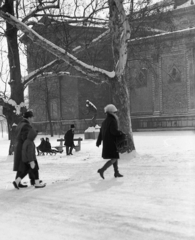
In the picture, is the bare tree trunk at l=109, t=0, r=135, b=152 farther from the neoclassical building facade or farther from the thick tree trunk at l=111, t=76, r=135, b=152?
the neoclassical building facade

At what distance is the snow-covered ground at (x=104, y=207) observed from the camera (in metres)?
4.32

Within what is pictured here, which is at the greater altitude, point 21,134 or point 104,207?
point 21,134

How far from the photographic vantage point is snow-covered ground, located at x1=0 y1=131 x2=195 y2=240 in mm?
4324

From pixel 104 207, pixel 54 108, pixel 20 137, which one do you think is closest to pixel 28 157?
pixel 20 137

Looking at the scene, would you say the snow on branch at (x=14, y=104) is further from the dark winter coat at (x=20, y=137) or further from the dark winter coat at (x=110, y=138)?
the dark winter coat at (x=110, y=138)

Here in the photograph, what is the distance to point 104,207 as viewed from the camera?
5.61m

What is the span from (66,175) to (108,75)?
15.9ft

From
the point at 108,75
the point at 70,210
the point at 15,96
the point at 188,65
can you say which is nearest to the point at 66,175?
the point at 70,210

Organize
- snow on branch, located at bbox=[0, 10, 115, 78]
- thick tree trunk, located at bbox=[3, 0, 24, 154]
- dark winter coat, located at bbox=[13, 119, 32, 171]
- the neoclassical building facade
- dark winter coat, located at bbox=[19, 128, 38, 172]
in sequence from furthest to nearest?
the neoclassical building facade < thick tree trunk, located at bbox=[3, 0, 24, 154] < snow on branch, located at bbox=[0, 10, 115, 78] < dark winter coat, located at bbox=[13, 119, 32, 171] < dark winter coat, located at bbox=[19, 128, 38, 172]

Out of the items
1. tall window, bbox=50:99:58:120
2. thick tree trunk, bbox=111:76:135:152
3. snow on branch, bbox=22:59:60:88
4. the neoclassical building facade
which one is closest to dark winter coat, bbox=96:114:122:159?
thick tree trunk, bbox=111:76:135:152

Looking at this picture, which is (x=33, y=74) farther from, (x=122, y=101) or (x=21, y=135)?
(x=21, y=135)

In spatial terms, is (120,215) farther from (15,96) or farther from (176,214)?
(15,96)

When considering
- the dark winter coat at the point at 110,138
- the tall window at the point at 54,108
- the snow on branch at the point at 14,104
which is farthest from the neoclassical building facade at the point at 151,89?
the dark winter coat at the point at 110,138

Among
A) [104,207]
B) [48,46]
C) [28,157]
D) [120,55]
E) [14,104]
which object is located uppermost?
[48,46]
